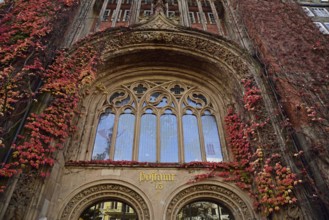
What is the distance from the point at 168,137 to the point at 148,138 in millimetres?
615

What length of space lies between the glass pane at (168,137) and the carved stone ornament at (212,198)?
1.27m

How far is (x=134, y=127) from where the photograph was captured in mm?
8656

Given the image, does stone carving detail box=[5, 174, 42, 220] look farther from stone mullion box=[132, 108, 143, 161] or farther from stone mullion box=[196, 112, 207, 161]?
stone mullion box=[196, 112, 207, 161]

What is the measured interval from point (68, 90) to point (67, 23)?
138 inches

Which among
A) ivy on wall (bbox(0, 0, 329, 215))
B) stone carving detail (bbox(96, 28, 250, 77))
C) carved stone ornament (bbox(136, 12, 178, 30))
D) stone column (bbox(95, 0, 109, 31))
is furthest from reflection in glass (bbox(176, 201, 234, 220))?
stone column (bbox(95, 0, 109, 31))

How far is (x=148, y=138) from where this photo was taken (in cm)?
846

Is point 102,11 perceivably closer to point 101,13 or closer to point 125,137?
point 101,13

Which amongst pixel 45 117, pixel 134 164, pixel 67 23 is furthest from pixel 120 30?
pixel 134 164

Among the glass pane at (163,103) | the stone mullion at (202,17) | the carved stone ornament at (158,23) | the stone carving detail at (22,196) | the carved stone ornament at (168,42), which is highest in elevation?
the stone mullion at (202,17)

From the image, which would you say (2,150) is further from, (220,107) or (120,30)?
(220,107)

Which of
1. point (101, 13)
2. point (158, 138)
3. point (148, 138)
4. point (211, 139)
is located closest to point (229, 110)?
point (211, 139)

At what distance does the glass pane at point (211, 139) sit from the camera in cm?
818

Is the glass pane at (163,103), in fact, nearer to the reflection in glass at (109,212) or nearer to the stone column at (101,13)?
the reflection in glass at (109,212)

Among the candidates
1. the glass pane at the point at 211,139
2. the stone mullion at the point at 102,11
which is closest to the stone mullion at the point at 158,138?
the glass pane at the point at 211,139
